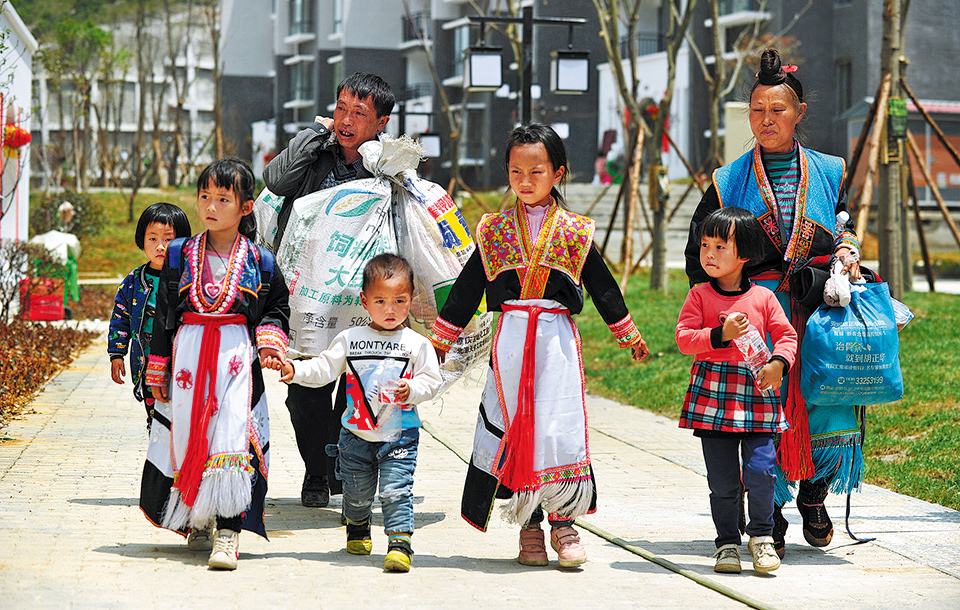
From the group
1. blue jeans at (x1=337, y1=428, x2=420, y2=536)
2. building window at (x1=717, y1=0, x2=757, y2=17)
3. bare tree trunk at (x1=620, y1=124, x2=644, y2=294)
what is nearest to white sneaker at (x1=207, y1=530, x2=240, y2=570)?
blue jeans at (x1=337, y1=428, x2=420, y2=536)

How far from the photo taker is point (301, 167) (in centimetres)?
539

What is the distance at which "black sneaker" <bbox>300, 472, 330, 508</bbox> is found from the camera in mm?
5492

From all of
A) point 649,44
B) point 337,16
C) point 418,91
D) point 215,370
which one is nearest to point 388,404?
point 215,370

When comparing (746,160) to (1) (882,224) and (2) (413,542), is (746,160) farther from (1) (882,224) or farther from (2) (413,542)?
(1) (882,224)

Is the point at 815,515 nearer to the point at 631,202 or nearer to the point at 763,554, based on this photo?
the point at 763,554

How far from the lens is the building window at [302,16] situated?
158 feet

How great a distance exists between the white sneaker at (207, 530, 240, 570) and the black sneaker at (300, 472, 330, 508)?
1189mm

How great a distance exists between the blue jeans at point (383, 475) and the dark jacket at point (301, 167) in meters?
1.43

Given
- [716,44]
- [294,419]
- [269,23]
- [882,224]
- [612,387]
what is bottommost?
[612,387]

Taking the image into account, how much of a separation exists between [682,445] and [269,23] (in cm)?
4724

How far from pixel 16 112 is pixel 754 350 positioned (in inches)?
467

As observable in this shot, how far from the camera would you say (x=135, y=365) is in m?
5.47

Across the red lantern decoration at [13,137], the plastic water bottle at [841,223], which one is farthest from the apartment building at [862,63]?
the plastic water bottle at [841,223]

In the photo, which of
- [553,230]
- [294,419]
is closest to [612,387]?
[294,419]
